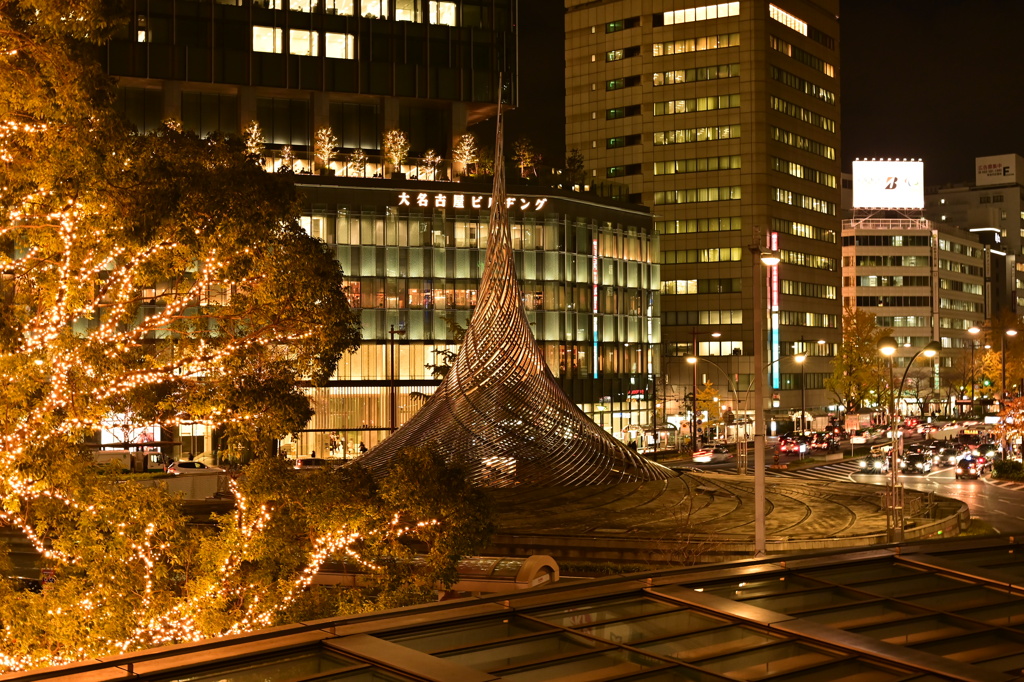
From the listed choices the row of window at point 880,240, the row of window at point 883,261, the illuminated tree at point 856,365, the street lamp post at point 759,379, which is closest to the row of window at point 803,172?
the illuminated tree at point 856,365

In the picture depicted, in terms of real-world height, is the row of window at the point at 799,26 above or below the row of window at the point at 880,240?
above

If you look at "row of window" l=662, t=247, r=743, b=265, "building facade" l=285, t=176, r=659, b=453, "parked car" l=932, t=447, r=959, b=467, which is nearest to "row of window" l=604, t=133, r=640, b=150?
"row of window" l=662, t=247, r=743, b=265

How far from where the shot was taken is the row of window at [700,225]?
111950 millimetres

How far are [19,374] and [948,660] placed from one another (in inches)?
510

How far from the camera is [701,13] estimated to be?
4449 inches

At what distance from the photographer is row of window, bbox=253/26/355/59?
81.2 meters

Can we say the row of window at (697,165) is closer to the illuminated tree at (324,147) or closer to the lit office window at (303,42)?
the lit office window at (303,42)

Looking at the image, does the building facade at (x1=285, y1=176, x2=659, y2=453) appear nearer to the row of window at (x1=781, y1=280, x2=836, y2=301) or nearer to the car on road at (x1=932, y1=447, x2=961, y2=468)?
the car on road at (x1=932, y1=447, x2=961, y2=468)

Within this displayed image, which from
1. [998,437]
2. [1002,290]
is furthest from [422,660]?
[1002,290]

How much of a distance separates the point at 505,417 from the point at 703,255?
71.1m

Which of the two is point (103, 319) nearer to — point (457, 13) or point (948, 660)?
point (948, 660)

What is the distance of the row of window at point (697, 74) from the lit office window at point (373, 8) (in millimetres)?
38101

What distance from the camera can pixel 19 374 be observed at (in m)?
17.3

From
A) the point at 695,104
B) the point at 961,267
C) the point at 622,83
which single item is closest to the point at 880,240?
A: the point at 961,267
